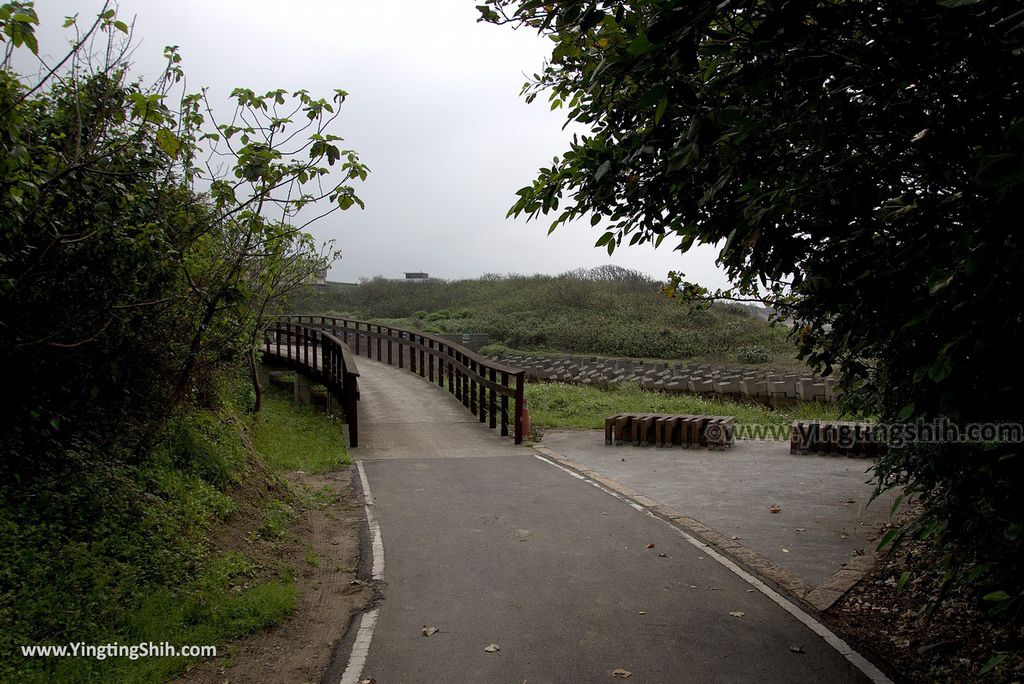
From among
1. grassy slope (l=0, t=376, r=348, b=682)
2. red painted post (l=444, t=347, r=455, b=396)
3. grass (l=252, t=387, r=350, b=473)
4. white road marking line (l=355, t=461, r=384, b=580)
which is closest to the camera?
grassy slope (l=0, t=376, r=348, b=682)

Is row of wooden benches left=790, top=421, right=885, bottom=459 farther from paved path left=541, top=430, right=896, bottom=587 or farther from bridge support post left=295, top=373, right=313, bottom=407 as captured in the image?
bridge support post left=295, top=373, right=313, bottom=407

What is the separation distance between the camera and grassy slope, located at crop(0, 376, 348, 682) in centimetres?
401

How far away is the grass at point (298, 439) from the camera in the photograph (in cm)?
1009

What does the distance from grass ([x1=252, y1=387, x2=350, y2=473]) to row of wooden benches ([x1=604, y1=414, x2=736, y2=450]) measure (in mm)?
4914

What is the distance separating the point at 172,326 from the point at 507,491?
445 cm

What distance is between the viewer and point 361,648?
4.62 meters

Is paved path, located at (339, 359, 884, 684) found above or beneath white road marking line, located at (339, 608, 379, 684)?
above

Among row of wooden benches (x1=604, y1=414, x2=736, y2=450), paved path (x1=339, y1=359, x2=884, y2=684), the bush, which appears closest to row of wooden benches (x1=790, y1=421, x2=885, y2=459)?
row of wooden benches (x1=604, y1=414, x2=736, y2=450)

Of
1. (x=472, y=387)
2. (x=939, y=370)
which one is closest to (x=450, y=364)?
(x=472, y=387)

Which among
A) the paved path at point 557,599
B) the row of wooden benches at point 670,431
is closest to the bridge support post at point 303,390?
the row of wooden benches at point 670,431

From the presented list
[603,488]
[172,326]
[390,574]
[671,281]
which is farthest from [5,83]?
[603,488]

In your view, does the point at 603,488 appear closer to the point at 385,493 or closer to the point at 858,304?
the point at 385,493

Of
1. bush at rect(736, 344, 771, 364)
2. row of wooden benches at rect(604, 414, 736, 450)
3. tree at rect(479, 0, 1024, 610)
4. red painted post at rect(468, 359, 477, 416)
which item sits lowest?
row of wooden benches at rect(604, 414, 736, 450)

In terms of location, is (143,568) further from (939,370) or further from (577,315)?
(577,315)
